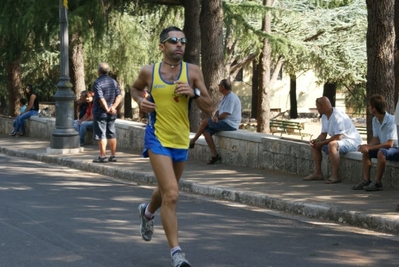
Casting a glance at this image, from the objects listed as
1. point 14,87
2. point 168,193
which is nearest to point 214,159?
point 168,193

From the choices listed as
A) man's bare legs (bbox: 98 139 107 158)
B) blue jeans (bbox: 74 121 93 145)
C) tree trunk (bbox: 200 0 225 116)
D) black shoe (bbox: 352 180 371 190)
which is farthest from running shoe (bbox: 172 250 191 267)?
blue jeans (bbox: 74 121 93 145)

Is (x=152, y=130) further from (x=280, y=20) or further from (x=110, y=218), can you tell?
(x=280, y=20)

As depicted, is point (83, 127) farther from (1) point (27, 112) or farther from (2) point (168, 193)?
(2) point (168, 193)

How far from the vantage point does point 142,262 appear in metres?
7.06

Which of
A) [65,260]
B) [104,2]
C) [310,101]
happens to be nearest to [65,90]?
[104,2]

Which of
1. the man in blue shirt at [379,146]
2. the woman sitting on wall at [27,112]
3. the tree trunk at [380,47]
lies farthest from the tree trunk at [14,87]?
the man in blue shirt at [379,146]

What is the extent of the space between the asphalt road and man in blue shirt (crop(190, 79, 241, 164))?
3276 millimetres

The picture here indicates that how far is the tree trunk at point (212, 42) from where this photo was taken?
18.9m

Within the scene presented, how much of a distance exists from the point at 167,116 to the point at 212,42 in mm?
12362

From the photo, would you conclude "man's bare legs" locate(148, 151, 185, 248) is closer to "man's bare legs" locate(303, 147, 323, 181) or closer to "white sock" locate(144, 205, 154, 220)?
"white sock" locate(144, 205, 154, 220)

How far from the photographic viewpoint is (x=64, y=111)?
59.5 feet

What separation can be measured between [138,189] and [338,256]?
18.0 ft

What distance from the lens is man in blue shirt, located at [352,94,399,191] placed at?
35.7ft

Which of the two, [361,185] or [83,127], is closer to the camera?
[361,185]
